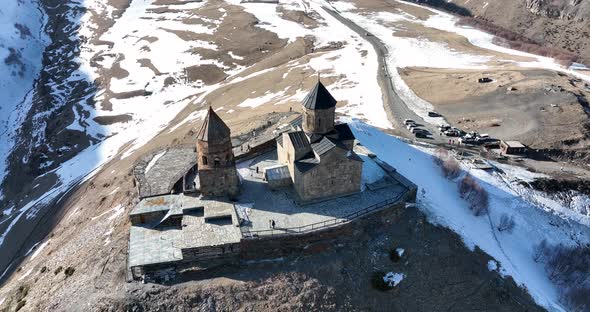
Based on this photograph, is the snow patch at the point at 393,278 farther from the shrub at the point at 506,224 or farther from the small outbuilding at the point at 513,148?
the small outbuilding at the point at 513,148

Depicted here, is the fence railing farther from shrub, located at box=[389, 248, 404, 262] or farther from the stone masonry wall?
the stone masonry wall

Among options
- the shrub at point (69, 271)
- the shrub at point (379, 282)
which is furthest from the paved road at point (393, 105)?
the shrub at point (69, 271)

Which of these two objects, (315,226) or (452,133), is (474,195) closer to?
(452,133)

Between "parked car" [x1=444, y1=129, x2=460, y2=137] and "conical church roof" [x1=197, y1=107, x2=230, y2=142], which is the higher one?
"conical church roof" [x1=197, y1=107, x2=230, y2=142]

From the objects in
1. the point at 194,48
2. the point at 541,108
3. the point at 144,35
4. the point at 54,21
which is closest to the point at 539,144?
the point at 541,108

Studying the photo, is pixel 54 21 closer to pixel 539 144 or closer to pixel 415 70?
pixel 415 70

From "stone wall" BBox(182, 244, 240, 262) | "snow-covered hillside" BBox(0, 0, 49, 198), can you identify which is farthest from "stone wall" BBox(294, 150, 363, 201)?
"snow-covered hillside" BBox(0, 0, 49, 198)
